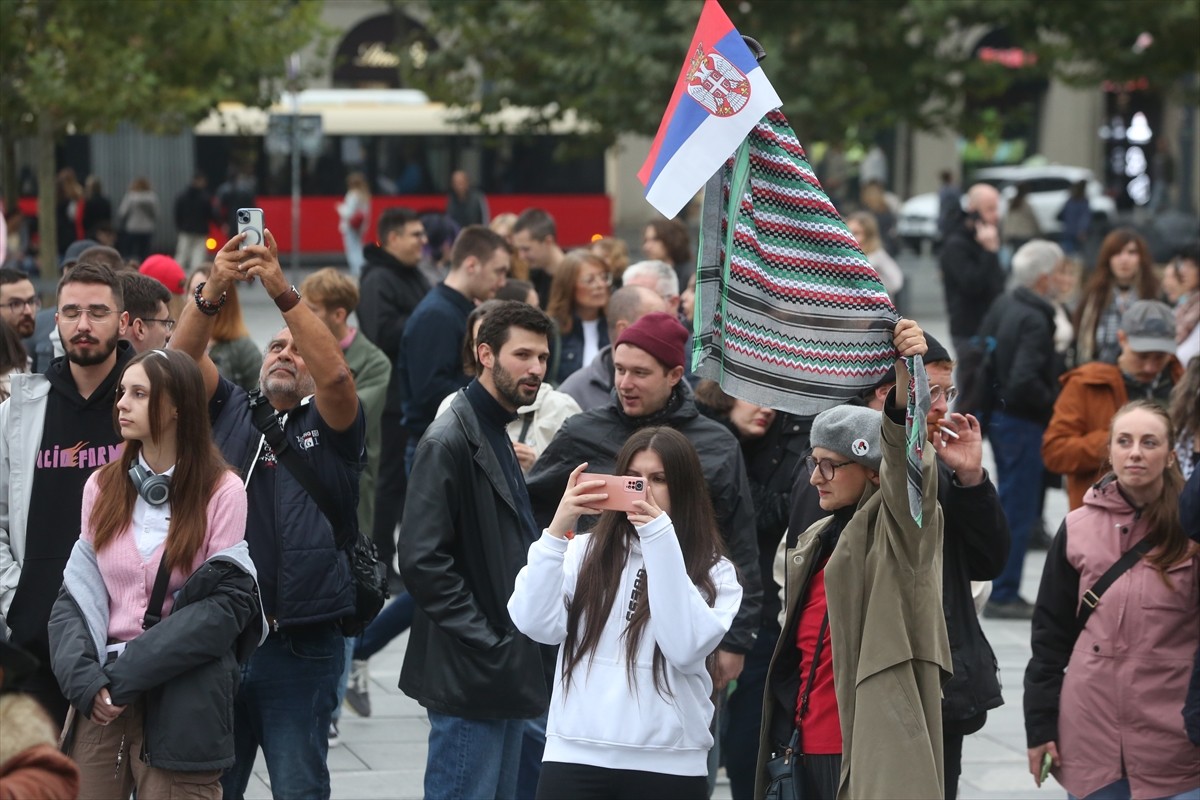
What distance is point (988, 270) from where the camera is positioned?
14.2 m

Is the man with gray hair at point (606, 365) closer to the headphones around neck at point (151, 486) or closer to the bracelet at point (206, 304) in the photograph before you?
the bracelet at point (206, 304)

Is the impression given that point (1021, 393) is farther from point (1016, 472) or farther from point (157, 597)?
point (157, 597)

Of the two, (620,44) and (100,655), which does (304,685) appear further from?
(620,44)

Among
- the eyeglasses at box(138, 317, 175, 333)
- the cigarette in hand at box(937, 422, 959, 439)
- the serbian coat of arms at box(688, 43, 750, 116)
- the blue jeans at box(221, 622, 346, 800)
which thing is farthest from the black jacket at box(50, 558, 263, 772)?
the cigarette in hand at box(937, 422, 959, 439)

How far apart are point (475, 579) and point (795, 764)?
4.01 feet

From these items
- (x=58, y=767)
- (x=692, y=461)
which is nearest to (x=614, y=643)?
(x=692, y=461)

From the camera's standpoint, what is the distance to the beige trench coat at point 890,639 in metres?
4.60

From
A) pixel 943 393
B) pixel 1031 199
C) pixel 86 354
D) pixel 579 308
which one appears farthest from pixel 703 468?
pixel 1031 199

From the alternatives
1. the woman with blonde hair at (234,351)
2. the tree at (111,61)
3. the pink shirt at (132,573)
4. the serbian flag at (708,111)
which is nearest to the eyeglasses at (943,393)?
the serbian flag at (708,111)

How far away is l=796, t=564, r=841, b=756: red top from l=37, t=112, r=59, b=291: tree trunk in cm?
1506

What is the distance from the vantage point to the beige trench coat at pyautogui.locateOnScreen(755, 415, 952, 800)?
15.1 ft

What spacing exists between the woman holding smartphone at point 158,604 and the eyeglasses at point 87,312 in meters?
0.59

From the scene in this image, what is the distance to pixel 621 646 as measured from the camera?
486 cm

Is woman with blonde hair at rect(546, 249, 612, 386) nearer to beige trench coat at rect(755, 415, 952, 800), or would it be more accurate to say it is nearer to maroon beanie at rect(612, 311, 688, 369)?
maroon beanie at rect(612, 311, 688, 369)
